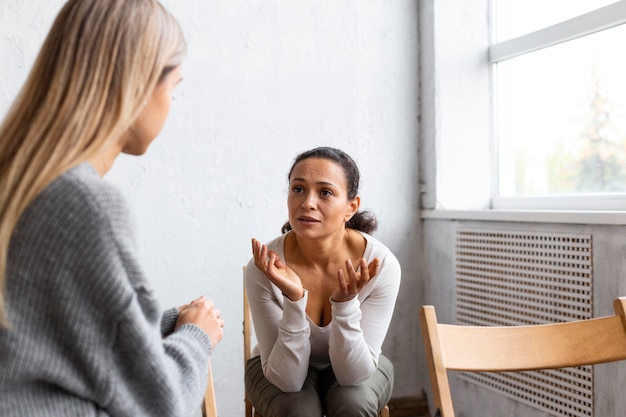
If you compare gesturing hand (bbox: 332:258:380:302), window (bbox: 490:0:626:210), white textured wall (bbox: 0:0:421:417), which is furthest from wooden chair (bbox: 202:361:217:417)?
window (bbox: 490:0:626:210)

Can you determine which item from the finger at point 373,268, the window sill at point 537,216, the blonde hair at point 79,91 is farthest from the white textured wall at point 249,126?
the blonde hair at point 79,91

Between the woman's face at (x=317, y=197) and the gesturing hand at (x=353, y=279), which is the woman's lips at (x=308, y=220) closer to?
the woman's face at (x=317, y=197)

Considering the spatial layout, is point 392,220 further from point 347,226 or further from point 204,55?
point 204,55

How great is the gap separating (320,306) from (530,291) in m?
0.90

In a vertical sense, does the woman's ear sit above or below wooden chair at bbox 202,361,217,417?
above

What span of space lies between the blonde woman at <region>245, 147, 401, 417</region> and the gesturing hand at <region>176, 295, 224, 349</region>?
54 centimetres

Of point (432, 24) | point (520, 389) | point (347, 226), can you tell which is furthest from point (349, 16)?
point (520, 389)

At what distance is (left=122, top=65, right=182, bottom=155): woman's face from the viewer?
107 cm

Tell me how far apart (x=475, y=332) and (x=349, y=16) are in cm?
196

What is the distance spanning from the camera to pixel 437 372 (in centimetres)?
132

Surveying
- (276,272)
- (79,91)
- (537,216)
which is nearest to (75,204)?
(79,91)

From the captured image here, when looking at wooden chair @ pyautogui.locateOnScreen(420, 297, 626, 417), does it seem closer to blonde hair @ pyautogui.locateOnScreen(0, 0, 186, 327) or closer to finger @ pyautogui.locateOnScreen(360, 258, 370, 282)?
finger @ pyautogui.locateOnScreen(360, 258, 370, 282)

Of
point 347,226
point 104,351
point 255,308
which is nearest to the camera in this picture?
point 104,351

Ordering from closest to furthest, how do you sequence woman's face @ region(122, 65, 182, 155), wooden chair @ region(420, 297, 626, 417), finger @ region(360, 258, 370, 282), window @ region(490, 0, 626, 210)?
woman's face @ region(122, 65, 182, 155)
wooden chair @ region(420, 297, 626, 417)
finger @ region(360, 258, 370, 282)
window @ region(490, 0, 626, 210)
